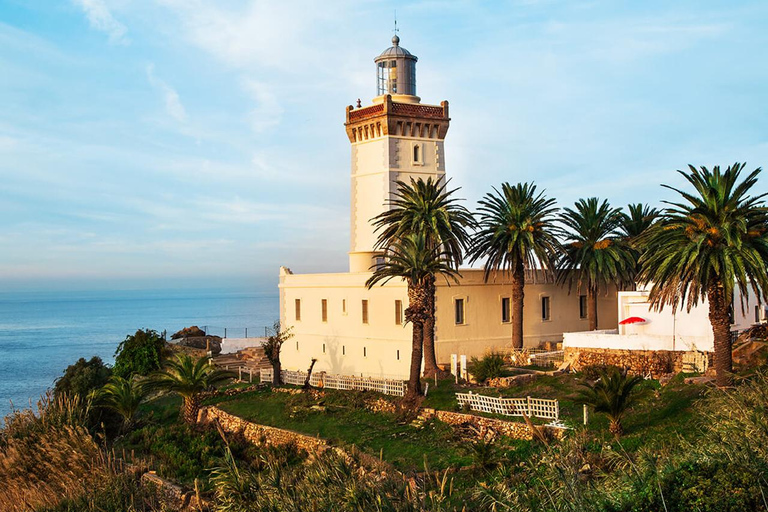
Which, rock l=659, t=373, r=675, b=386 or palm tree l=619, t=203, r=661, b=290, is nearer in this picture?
rock l=659, t=373, r=675, b=386

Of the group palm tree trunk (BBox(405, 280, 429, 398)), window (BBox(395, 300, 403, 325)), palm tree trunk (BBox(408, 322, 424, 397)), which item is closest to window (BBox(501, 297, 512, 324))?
window (BBox(395, 300, 403, 325))

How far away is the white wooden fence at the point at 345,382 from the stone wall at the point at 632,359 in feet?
23.0

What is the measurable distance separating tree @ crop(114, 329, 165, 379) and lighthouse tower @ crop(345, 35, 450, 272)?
548 inches

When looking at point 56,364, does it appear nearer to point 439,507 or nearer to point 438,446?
point 438,446

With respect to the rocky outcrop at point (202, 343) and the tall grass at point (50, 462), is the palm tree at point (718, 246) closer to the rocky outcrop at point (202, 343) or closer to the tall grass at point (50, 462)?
the tall grass at point (50, 462)

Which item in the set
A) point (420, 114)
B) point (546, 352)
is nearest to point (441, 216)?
point (546, 352)

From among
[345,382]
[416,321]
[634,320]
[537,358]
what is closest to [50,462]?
[345,382]

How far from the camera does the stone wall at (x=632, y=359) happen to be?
86.6 ft

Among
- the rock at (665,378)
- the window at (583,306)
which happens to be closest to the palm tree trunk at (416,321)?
the rock at (665,378)

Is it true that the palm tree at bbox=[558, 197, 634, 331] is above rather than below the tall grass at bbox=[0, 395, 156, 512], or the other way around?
above

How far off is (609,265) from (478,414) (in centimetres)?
1379

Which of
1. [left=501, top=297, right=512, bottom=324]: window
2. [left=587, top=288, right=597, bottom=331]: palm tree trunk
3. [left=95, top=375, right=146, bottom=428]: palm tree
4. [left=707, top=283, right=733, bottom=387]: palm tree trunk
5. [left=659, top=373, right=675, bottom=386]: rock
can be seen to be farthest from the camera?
[left=587, top=288, right=597, bottom=331]: palm tree trunk

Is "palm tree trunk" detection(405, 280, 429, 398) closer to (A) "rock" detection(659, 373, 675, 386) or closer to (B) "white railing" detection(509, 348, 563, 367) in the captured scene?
(B) "white railing" detection(509, 348, 563, 367)

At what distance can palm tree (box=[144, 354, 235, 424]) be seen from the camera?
2881cm
